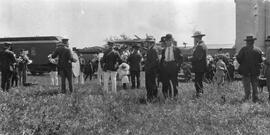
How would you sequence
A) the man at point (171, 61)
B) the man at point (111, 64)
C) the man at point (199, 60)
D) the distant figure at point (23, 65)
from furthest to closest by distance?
the distant figure at point (23, 65) < the man at point (111, 64) < the man at point (199, 60) < the man at point (171, 61)

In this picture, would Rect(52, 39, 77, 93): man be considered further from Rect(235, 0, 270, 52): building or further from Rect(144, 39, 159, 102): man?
Rect(235, 0, 270, 52): building

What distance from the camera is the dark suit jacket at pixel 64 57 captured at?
45.1ft

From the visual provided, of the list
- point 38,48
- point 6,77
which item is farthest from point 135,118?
point 38,48

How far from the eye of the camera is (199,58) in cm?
1188

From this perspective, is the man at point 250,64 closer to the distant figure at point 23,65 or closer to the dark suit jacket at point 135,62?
the dark suit jacket at point 135,62

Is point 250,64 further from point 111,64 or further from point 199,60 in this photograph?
point 111,64

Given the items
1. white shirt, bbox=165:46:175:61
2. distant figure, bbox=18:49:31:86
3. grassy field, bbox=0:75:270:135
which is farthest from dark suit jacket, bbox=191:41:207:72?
distant figure, bbox=18:49:31:86

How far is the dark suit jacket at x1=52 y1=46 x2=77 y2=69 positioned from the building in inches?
996

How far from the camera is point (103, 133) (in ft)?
Result: 22.4

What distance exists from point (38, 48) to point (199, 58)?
24713 mm

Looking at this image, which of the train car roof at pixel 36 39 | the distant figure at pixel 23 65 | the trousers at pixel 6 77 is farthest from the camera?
the train car roof at pixel 36 39

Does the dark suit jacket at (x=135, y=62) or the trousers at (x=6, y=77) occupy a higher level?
the dark suit jacket at (x=135, y=62)

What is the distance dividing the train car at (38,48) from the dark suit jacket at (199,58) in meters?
23.5

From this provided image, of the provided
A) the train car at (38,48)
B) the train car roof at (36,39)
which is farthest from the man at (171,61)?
the train car roof at (36,39)
